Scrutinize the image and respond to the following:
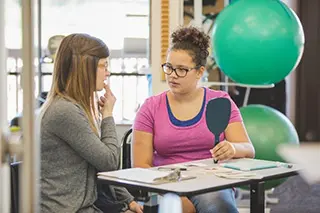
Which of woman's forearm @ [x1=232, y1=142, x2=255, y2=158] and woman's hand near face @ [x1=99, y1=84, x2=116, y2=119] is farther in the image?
woman's forearm @ [x1=232, y1=142, x2=255, y2=158]

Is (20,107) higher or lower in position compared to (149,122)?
higher

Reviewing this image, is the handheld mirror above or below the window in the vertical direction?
below

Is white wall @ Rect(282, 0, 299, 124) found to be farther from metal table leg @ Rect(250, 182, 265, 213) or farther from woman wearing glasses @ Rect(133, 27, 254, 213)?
metal table leg @ Rect(250, 182, 265, 213)

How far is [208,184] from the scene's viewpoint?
1.69m

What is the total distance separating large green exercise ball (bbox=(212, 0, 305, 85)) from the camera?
2914 mm

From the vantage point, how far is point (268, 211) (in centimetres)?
377

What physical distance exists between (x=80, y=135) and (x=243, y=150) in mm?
710

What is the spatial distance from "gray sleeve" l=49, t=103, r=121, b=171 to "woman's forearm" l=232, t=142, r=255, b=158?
0.56 meters

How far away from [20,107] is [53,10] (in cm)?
429

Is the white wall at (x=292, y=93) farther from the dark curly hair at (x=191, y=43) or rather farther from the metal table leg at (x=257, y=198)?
the metal table leg at (x=257, y=198)

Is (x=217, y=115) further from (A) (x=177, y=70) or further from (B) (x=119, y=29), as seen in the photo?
(B) (x=119, y=29)

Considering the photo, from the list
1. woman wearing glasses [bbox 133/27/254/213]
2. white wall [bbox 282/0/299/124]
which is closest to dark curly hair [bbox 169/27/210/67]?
woman wearing glasses [bbox 133/27/254/213]

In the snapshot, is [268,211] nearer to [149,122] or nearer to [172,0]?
[172,0]

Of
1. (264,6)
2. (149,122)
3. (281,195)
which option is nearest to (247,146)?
(149,122)
